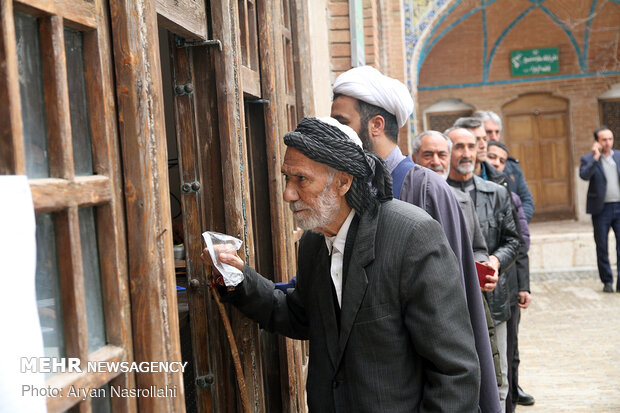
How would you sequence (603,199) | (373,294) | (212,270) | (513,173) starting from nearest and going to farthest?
(373,294) < (212,270) < (513,173) < (603,199)

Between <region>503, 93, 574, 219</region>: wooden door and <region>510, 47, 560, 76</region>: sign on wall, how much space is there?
60 centimetres

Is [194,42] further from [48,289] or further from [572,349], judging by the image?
[572,349]

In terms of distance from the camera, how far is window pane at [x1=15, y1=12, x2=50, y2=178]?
141 centimetres

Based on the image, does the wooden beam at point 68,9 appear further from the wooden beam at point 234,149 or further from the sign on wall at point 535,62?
the sign on wall at point 535,62

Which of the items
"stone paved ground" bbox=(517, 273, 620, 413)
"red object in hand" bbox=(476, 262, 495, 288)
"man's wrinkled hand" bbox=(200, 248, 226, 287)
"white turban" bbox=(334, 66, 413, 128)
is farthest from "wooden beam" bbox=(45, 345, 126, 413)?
"stone paved ground" bbox=(517, 273, 620, 413)

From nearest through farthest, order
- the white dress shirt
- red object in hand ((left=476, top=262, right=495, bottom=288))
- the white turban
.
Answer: the white dress shirt → the white turban → red object in hand ((left=476, top=262, right=495, bottom=288))

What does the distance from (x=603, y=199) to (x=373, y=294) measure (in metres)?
8.66

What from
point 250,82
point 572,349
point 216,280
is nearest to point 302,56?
point 250,82

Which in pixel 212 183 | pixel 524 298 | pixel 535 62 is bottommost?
pixel 524 298

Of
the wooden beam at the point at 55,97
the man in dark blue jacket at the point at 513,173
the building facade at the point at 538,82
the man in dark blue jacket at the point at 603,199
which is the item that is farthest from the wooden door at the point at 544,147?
the wooden beam at the point at 55,97

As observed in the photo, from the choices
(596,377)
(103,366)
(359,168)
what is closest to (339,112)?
(359,168)

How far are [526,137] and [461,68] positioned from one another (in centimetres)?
234

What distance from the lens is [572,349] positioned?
7348 mm

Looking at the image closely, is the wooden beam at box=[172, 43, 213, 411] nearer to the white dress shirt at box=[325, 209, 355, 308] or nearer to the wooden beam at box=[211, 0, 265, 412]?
the wooden beam at box=[211, 0, 265, 412]
